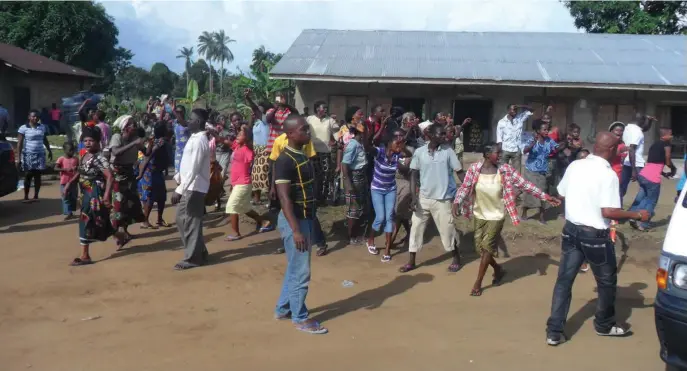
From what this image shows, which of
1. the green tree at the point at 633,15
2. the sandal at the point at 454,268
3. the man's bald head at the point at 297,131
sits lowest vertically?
the sandal at the point at 454,268

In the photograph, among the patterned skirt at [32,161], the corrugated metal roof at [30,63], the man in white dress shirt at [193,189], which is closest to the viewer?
the man in white dress shirt at [193,189]

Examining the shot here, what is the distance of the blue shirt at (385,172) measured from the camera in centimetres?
721

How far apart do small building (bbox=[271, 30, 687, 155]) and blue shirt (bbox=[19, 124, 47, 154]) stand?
6278 mm

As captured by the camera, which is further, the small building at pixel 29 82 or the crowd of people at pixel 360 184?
the small building at pixel 29 82

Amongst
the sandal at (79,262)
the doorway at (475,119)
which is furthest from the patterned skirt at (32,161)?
the doorway at (475,119)

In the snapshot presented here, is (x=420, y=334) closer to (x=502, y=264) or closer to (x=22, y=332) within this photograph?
(x=502, y=264)

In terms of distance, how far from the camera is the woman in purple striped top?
722 centimetres

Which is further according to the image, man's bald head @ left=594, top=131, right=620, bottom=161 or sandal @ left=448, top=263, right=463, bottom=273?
sandal @ left=448, top=263, right=463, bottom=273

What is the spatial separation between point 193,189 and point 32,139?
17.1 ft

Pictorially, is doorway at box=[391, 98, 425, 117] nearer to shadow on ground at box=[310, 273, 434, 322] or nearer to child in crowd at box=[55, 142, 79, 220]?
child in crowd at box=[55, 142, 79, 220]

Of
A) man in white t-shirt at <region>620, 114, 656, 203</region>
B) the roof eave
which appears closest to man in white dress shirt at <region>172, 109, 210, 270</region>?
man in white t-shirt at <region>620, 114, 656, 203</region>

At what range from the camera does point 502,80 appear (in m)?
15.0

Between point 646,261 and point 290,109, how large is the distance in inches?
202

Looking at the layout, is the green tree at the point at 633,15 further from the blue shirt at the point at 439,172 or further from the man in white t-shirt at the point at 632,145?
the blue shirt at the point at 439,172
